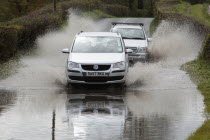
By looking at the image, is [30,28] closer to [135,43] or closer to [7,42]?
[7,42]

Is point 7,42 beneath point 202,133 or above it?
above

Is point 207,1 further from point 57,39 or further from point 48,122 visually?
point 48,122

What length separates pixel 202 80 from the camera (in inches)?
779

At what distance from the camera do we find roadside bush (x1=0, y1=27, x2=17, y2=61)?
79.5 feet

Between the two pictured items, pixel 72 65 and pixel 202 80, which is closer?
pixel 72 65

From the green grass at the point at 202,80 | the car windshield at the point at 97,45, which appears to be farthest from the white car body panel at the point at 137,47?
the car windshield at the point at 97,45

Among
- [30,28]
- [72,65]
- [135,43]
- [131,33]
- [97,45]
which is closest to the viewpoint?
[72,65]

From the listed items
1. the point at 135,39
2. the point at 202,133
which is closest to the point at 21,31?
the point at 135,39

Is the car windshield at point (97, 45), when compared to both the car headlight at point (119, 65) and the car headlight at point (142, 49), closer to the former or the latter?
the car headlight at point (119, 65)

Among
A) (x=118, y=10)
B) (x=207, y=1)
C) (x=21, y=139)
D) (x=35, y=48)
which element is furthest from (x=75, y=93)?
(x=207, y=1)

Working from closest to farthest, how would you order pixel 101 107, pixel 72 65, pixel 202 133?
pixel 202 133, pixel 101 107, pixel 72 65

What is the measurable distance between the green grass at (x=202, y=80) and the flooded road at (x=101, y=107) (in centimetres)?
18

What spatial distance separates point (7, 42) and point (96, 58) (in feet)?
26.9

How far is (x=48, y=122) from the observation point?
1212 centimetres
